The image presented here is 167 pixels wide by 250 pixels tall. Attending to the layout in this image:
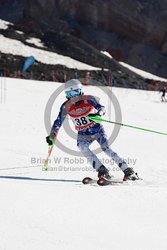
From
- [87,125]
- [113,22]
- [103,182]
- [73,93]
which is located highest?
[113,22]

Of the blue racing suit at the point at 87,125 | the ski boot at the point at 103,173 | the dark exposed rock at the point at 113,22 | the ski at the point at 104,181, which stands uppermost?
the dark exposed rock at the point at 113,22

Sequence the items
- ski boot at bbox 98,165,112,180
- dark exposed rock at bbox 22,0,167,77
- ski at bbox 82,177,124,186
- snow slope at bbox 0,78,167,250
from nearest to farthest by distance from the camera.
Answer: snow slope at bbox 0,78,167,250 → ski at bbox 82,177,124,186 → ski boot at bbox 98,165,112,180 → dark exposed rock at bbox 22,0,167,77

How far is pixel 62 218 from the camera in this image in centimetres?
404

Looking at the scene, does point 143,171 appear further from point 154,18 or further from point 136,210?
point 154,18

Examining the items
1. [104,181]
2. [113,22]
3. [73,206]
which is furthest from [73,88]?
[113,22]

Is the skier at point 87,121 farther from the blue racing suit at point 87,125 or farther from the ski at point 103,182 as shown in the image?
the ski at point 103,182

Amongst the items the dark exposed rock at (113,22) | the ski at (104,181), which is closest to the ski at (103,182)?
the ski at (104,181)

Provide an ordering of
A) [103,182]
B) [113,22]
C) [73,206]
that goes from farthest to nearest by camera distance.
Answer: [113,22] < [103,182] < [73,206]

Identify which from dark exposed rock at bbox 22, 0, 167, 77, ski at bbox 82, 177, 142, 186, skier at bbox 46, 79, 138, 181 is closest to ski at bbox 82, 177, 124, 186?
ski at bbox 82, 177, 142, 186

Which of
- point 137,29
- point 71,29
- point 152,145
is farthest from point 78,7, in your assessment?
point 152,145

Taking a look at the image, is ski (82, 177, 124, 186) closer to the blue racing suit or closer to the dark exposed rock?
the blue racing suit

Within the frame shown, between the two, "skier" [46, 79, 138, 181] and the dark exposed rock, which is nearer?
"skier" [46, 79, 138, 181]

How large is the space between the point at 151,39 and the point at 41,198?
59.1 metres

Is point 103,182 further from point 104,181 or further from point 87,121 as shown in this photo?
point 87,121
